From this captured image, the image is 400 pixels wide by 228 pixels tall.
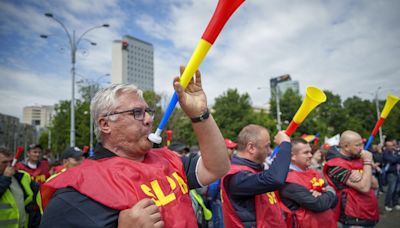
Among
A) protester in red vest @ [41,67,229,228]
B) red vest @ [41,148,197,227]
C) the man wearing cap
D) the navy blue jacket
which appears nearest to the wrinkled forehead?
protester in red vest @ [41,67,229,228]

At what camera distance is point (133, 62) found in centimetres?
11500

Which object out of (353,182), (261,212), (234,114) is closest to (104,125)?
(261,212)

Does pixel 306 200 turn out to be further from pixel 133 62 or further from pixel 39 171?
pixel 133 62

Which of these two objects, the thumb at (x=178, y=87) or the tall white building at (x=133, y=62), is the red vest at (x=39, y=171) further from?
the tall white building at (x=133, y=62)

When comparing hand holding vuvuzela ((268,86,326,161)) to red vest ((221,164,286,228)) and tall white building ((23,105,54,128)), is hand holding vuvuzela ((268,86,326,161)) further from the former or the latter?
tall white building ((23,105,54,128))

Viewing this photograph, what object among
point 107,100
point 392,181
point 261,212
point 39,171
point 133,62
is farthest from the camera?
point 133,62

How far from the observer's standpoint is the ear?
1868mm

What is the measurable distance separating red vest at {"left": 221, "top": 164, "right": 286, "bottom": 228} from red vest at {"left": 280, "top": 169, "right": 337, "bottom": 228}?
37 centimetres

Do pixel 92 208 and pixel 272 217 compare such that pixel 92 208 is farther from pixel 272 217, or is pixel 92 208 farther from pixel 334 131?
pixel 334 131

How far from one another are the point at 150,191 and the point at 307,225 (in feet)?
7.62

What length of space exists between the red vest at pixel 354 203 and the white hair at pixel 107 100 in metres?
3.29

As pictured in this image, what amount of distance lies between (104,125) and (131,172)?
1.39ft

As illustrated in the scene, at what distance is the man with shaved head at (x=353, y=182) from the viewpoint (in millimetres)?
3736

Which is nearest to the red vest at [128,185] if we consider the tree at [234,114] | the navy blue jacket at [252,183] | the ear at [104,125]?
the ear at [104,125]
